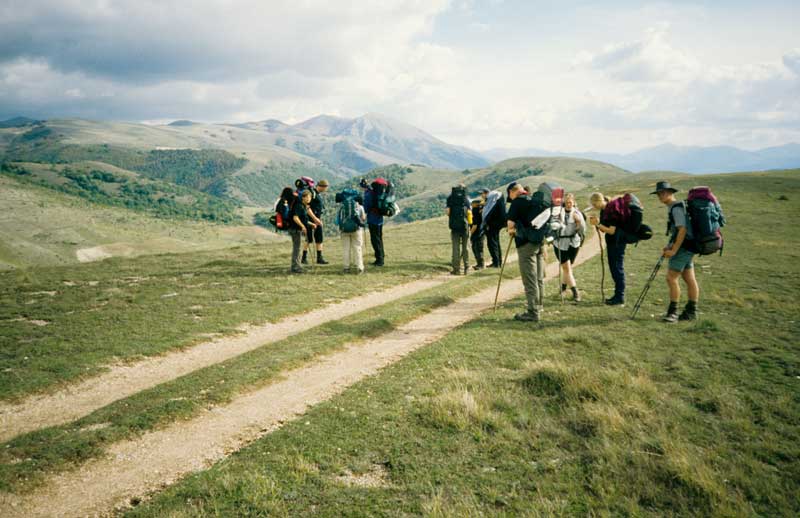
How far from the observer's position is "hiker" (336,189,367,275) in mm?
17078

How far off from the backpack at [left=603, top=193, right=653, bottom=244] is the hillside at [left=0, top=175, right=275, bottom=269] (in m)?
105

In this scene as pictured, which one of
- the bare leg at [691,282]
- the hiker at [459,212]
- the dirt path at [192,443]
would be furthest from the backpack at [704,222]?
the hiker at [459,212]

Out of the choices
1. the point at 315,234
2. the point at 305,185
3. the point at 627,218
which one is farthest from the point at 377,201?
the point at 627,218

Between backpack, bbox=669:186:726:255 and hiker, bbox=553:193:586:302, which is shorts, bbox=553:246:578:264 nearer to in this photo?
hiker, bbox=553:193:586:302

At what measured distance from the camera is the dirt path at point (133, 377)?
695 cm

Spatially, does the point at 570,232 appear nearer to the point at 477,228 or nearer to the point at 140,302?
the point at 477,228

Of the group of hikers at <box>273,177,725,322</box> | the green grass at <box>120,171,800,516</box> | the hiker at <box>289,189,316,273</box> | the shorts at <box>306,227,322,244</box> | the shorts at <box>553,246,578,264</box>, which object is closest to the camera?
the green grass at <box>120,171,800,516</box>

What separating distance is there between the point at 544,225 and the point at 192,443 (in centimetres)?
896

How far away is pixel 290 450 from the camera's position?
19.0ft

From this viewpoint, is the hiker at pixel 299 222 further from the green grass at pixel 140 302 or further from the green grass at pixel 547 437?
the green grass at pixel 547 437

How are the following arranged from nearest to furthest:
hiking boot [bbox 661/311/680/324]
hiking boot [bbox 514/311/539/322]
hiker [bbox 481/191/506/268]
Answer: hiking boot [bbox 661/311/680/324]
hiking boot [bbox 514/311/539/322]
hiker [bbox 481/191/506/268]

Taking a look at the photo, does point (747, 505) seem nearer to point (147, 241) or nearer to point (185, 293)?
point (185, 293)

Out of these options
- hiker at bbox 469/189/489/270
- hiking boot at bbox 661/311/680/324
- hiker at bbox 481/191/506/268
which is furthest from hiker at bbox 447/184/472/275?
hiking boot at bbox 661/311/680/324

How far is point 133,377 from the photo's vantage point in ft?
27.9
